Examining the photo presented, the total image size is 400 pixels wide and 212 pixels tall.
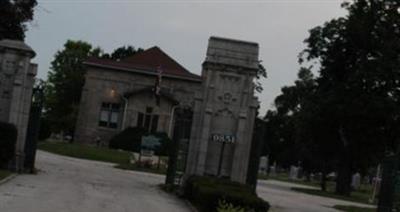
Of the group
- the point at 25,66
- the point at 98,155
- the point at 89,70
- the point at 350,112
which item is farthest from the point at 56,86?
the point at 25,66

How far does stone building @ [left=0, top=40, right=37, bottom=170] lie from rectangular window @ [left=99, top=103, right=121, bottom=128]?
49.0 metres

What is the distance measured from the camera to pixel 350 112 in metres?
52.1

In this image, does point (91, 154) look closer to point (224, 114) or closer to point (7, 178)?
point (224, 114)

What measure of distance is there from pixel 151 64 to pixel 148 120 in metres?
9.28

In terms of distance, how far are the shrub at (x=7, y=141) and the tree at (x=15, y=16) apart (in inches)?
843

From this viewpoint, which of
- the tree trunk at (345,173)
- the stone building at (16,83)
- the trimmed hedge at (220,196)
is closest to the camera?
the trimmed hedge at (220,196)

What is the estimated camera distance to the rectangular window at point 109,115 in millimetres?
75812

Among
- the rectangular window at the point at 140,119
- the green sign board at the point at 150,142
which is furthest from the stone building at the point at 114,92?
the green sign board at the point at 150,142

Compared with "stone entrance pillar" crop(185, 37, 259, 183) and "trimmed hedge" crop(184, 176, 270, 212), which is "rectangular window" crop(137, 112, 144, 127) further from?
"trimmed hedge" crop(184, 176, 270, 212)

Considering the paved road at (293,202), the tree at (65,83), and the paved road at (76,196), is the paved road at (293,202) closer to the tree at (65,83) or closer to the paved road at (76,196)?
the paved road at (76,196)

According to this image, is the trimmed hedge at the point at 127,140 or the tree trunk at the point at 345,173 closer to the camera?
the tree trunk at the point at 345,173

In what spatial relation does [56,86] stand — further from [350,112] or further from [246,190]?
[246,190]

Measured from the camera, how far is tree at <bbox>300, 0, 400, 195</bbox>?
165 ft

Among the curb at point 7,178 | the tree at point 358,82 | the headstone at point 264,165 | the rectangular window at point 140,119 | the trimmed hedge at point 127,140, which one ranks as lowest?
the headstone at point 264,165
